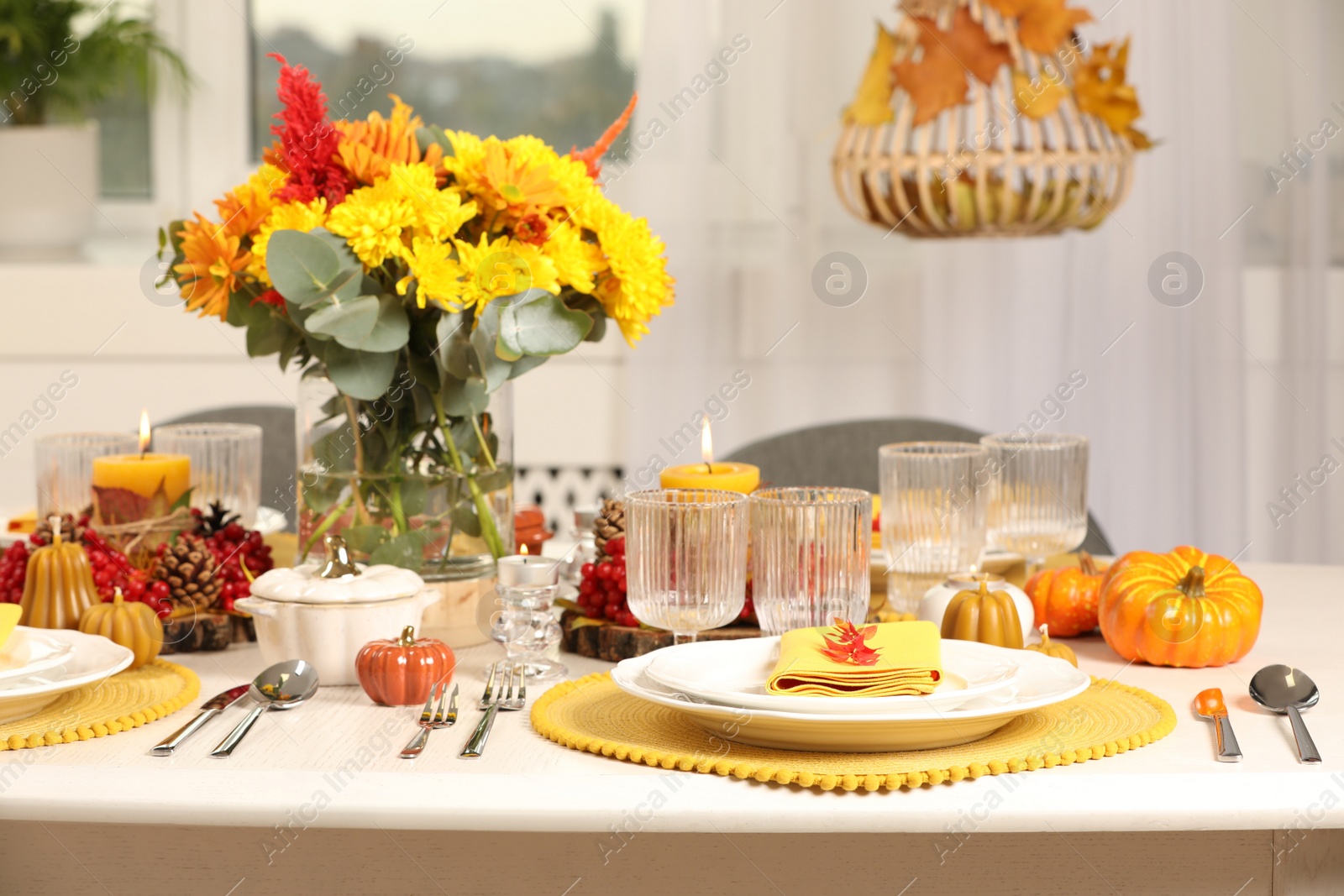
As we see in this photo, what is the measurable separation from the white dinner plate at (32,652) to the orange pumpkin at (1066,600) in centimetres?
75

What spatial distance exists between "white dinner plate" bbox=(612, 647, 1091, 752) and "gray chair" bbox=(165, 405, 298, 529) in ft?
4.06

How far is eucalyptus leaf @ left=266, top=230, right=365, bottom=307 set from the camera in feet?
3.37

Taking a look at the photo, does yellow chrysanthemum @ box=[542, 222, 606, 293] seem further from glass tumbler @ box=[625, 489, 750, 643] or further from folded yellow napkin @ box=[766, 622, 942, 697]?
folded yellow napkin @ box=[766, 622, 942, 697]

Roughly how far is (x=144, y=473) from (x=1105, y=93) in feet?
5.13

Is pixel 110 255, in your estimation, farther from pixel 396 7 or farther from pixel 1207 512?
pixel 1207 512

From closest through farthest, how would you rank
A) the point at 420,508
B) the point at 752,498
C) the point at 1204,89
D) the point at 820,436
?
1. the point at 752,498
2. the point at 420,508
3. the point at 820,436
4. the point at 1204,89

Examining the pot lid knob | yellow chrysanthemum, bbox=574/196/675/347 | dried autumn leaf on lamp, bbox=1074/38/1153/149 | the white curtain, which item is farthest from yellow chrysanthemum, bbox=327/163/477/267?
the white curtain

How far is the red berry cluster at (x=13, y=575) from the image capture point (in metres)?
1.16

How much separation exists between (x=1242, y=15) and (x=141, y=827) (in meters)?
2.40

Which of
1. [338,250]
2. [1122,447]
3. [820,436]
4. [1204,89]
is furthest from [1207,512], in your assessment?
[338,250]

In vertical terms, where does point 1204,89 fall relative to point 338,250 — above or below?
above

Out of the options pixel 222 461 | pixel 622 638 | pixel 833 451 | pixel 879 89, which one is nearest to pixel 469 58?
pixel 879 89

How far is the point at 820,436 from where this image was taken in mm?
1999

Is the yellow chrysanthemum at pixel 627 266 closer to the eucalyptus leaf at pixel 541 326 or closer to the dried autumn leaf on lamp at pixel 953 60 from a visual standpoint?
the eucalyptus leaf at pixel 541 326
